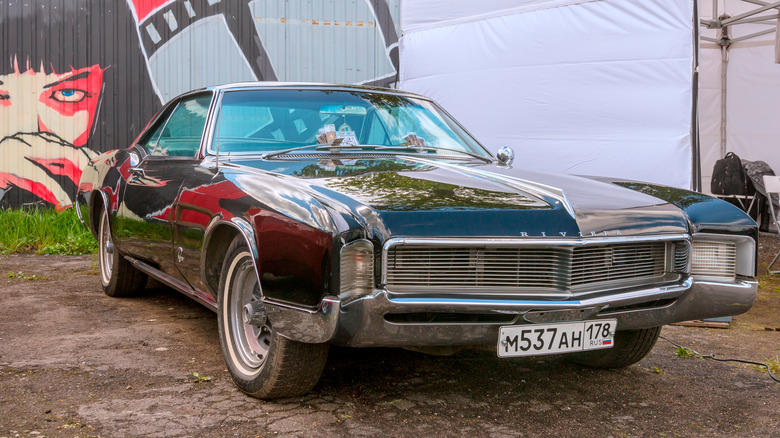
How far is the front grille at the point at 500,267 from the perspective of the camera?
8.36ft

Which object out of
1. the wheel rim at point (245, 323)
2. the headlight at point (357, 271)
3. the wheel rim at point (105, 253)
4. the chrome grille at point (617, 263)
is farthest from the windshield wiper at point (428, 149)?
the wheel rim at point (105, 253)

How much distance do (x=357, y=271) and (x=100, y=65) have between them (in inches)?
289

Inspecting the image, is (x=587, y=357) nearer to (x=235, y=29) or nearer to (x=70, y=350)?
(x=70, y=350)

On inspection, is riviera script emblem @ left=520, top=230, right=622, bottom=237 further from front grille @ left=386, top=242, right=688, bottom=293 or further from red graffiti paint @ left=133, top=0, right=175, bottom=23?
red graffiti paint @ left=133, top=0, right=175, bottom=23

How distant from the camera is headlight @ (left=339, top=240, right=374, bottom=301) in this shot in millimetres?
2473

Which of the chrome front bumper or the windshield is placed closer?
the chrome front bumper

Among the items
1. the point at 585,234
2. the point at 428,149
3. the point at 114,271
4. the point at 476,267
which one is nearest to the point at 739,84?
the point at 428,149

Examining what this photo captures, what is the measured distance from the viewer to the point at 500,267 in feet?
8.64

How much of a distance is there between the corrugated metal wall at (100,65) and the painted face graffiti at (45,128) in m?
0.01

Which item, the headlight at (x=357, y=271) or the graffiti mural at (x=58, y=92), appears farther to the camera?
the graffiti mural at (x=58, y=92)

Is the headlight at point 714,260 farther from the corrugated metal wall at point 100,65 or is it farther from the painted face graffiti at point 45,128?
the painted face graffiti at point 45,128

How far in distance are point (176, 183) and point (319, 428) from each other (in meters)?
1.59

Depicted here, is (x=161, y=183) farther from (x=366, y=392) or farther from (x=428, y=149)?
(x=366, y=392)

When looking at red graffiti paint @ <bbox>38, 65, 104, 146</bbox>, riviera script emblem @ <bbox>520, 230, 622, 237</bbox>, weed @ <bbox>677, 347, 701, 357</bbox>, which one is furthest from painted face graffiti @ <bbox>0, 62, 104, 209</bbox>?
riviera script emblem @ <bbox>520, 230, 622, 237</bbox>
